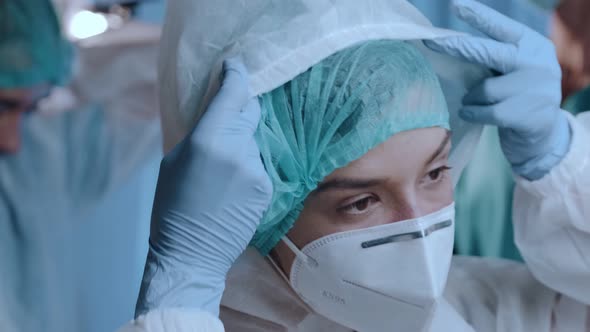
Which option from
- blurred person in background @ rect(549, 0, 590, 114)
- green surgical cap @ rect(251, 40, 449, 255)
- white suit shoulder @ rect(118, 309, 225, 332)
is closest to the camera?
white suit shoulder @ rect(118, 309, 225, 332)

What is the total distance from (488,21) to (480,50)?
0.05 metres

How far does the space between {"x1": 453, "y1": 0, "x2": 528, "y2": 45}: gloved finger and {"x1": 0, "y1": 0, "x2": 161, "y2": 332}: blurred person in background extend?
4.32 feet

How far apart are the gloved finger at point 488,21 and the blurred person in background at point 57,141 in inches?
51.8

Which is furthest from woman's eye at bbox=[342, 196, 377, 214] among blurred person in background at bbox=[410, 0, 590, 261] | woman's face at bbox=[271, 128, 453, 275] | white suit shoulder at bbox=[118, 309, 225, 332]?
blurred person in background at bbox=[410, 0, 590, 261]

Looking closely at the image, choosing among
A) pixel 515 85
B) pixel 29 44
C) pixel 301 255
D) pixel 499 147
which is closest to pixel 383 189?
Answer: pixel 301 255

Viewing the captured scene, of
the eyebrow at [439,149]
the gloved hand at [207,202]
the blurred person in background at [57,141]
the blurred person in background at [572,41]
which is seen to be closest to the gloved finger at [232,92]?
the gloved hand at [207,202]

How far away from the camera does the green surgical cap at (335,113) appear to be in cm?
95

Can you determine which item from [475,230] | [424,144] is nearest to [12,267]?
[475,230]

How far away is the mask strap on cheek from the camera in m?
1.03

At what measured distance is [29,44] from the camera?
2.01m

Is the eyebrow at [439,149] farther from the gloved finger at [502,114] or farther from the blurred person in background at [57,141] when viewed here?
the blurred person in background at [57,141]

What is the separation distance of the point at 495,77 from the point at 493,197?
46cm

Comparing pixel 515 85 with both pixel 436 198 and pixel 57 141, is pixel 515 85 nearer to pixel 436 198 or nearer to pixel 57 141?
pixel 436 198

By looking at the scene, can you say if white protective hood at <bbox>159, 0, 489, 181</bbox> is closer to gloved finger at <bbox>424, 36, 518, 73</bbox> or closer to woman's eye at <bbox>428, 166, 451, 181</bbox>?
gloved finger at <bbox>424, 36, 518, 73</bbox>
